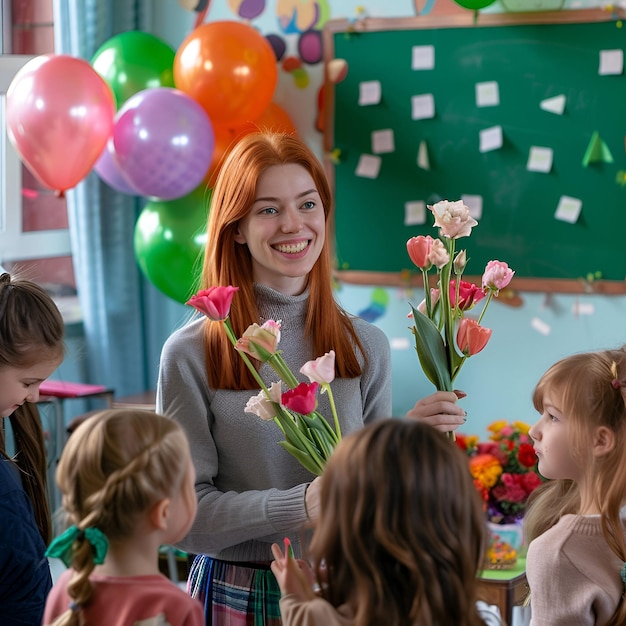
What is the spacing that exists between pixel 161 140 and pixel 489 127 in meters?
1.34

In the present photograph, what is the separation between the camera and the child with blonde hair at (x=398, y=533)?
3.77 feet

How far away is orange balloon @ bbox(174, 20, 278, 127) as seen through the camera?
374 cm

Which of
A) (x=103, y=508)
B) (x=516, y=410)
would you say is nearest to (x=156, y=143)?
(x=516, y=410)

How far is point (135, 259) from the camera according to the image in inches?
181

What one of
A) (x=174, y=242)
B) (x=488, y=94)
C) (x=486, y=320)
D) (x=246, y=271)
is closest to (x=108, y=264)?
(x=174, y=242)

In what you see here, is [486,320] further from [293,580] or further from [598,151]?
[293,580]

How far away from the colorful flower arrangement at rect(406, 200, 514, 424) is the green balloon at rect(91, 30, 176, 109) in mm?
2641

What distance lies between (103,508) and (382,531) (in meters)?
0.33

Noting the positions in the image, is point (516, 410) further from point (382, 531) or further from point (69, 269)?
point (382, 531)

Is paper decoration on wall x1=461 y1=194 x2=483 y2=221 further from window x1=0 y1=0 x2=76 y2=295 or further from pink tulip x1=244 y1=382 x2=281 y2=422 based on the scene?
pink tulip x1=244 y1=382 x2=281 y2=422

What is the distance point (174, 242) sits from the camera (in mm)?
3910

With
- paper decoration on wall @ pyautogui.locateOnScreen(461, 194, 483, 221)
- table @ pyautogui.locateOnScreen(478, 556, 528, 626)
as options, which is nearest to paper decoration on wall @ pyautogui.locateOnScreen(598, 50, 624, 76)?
paper decoration on wall @ pyautogui.locateOnScreen(461, 194, 483, 221)

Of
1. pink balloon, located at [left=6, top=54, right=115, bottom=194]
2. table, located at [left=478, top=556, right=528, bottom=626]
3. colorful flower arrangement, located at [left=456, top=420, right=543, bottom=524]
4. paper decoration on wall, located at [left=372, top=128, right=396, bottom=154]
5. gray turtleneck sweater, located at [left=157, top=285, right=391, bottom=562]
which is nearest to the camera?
gray turtleneck sweater, located at [left=157, top=285, right=391, bottom=562]

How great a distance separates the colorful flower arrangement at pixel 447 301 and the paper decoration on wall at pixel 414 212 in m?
2.73
